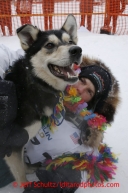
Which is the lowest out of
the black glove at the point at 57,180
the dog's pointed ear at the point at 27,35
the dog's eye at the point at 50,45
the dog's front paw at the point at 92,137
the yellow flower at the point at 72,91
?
the black glove at the point at 57,180

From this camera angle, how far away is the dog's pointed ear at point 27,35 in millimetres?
1810

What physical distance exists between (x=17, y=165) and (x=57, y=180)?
37 centimetres

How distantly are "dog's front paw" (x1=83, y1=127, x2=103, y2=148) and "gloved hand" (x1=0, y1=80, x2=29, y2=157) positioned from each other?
1.95ft

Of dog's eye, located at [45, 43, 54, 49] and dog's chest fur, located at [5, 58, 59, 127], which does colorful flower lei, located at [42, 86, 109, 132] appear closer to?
dog's chest fur, located at [5, 58, 59, 127]

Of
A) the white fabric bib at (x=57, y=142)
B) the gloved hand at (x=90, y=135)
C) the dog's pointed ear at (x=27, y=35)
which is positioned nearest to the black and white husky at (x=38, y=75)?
the dog's pointed ear at (x=27, y=35)

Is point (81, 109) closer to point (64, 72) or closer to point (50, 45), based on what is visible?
point (64, 72)

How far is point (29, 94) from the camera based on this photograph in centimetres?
187

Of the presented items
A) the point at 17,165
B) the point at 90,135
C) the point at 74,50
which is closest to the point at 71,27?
the point at 74,50

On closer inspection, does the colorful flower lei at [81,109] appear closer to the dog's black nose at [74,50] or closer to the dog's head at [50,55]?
the dog's head at [50,55]

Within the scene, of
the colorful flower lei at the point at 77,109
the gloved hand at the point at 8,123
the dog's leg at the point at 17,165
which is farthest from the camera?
the colorful flower lei at the point at 77,109

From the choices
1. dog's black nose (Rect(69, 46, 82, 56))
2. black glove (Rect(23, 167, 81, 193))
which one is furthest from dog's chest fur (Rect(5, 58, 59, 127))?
black glove (Rect(23, 167, 81, 193))

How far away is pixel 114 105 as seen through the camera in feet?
7.33

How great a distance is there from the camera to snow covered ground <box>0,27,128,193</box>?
6.96 ft

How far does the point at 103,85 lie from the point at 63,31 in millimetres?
645
